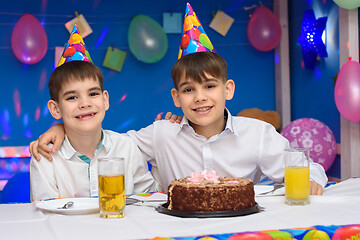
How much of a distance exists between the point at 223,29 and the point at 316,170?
2.51 m

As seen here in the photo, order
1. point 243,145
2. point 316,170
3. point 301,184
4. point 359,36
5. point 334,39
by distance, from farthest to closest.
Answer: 1. point 334,39
2. point 359,36
3. point 243,145
4. point 316,170
5. point 301,184

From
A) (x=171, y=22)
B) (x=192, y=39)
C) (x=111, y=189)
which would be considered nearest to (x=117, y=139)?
(x=192, y=39)

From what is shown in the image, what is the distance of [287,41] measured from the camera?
3.80 m

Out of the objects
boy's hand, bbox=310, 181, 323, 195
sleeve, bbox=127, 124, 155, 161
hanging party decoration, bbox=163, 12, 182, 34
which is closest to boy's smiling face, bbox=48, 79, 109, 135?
sleeve, bbox=127, 124, 155, 161

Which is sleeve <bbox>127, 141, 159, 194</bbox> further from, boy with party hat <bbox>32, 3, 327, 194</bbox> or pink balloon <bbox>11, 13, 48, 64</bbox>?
pink balloon <bbox>11, 13, 48, 64</bbox>

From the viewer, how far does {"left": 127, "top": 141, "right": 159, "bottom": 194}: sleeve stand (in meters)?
1.66

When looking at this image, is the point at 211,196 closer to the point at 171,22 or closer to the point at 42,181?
the point at 42,181

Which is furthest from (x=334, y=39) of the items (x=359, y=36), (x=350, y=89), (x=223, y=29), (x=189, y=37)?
(x=189, y=37)

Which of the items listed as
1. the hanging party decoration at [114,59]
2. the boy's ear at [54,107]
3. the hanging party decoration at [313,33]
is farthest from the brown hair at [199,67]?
the hanging party decoration at [114,59]

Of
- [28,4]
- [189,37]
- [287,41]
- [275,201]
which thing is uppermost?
[28,4]

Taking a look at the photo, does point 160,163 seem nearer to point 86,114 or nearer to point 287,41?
point 86,114

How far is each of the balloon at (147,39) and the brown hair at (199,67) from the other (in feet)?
5.96

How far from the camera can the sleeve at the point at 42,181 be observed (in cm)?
150

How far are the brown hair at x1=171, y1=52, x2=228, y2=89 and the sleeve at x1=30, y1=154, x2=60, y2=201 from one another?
0.51m
